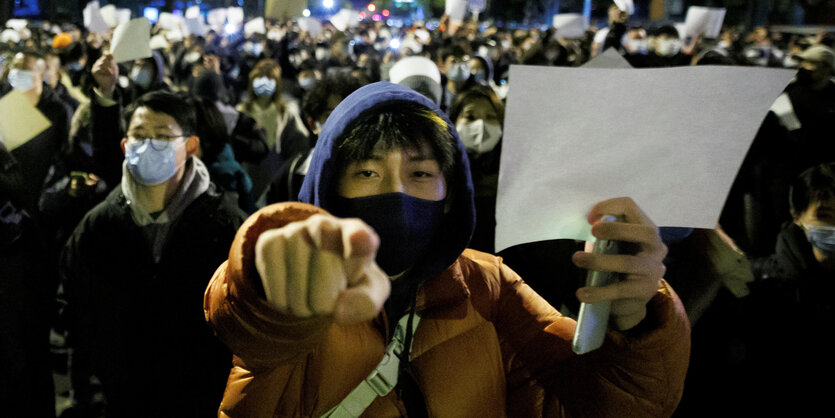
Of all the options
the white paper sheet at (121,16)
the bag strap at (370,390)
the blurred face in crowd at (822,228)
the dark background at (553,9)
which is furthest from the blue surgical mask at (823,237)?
the dark background at (553,9)

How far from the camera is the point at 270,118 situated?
557 cm

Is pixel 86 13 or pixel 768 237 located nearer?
pixel 768 237

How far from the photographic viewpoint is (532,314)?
1.45 meters

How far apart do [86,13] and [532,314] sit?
8745 mm

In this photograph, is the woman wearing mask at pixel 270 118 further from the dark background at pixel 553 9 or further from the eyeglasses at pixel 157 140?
the dark background at pixel 553 9

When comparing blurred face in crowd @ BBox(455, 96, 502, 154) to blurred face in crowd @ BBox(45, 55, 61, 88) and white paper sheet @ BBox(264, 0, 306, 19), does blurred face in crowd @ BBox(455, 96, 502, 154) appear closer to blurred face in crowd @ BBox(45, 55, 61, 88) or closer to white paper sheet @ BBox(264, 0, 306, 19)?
white paper sheet @ BBox(264, 0, 306, 19)

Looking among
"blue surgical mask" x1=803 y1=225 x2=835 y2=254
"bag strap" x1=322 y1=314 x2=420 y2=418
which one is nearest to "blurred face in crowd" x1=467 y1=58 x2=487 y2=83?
"blue surgical mask" x1=803 y1=225 x2=835 y2=254

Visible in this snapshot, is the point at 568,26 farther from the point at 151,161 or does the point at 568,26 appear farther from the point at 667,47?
the point at 151,161

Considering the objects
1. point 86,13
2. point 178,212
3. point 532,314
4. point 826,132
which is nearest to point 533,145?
point 532,314

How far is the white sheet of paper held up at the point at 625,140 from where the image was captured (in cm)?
98

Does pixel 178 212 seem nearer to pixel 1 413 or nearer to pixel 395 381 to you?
pixel 1 413

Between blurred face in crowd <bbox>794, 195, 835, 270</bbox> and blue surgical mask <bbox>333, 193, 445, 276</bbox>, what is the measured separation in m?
1.89

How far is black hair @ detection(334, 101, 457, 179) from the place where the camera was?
1420 mm

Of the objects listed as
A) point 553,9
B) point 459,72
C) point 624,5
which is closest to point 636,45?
point 624,5
